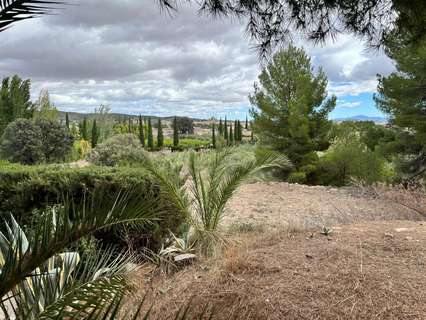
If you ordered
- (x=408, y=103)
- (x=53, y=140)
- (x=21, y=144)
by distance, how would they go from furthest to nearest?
1. (x=53, y=140)
2. (x=21, y=144)
3. (x=408, y=103)

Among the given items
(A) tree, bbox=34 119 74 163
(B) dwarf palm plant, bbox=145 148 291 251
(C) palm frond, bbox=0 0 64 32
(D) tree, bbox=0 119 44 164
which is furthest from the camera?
(A) tree, bbox=34 119 74 163

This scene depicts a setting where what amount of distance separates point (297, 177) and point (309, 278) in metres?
9.64

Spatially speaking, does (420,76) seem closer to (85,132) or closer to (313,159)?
(313,159)

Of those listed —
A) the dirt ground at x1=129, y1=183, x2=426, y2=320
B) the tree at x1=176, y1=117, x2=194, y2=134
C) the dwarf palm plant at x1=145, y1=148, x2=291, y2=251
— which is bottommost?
the dirt ground at x1=129, y1=183, x2=426, y2=320

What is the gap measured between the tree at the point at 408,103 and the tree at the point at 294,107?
1.79 meters

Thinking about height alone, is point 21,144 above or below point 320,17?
below

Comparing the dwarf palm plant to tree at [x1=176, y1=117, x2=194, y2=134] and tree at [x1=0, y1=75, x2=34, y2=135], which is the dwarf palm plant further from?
tree at [x1=176, y1=117, x2=194, y2=134]

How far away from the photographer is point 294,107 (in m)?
12.7

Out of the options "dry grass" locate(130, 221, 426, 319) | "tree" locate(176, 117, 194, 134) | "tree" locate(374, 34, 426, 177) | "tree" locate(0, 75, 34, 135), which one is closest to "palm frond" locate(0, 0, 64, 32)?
"dry grass" locate(130, 221, 426, 319)

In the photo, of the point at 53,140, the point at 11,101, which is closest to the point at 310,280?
the point at 53,140

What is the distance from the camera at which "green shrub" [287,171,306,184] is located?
1287 cm

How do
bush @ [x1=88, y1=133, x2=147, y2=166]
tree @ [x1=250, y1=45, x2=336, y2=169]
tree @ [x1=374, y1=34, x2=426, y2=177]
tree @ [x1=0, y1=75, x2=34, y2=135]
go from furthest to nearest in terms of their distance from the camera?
tree @ [x1=0, y1=75, x2=34, y2=135], tree @ [x1=250, y1=45, x2=336, y2=169], bush @ [x1=88, y1=133, x2=147, y2=166], tree @ [x1=374, y1=34, x2=426, y2=177]

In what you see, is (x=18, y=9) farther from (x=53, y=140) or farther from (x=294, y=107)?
(x=53, y=140)

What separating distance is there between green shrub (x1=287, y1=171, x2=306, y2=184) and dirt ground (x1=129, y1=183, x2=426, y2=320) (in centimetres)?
717
